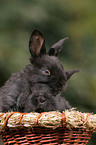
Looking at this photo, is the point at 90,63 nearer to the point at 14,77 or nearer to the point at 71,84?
the point at 71,84

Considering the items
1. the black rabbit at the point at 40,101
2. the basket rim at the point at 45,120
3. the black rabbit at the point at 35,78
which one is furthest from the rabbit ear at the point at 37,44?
the basket rim at the point at 45,120

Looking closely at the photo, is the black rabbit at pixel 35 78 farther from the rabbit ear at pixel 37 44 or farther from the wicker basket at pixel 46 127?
the wicker basket at pixel 46 127

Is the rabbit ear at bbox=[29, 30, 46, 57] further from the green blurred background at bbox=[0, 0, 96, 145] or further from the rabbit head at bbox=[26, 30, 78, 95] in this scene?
the green blurred background at bbox=[0, 0, 96, 145]

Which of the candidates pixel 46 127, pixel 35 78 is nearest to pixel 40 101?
pixel 35 78

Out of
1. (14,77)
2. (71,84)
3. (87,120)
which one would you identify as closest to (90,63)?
(71,84)

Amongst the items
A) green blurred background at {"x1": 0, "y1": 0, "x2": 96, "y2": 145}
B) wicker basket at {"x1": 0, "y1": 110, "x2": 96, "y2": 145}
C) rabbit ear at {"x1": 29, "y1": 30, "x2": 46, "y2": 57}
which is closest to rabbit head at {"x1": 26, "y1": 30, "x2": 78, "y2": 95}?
rabbit ear at {"x1": 29, "y1": 30, "x2": 46, "y2": 57}
